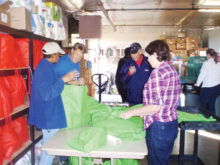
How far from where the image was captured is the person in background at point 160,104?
1.68 meters

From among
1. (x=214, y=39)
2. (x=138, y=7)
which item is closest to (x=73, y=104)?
(x=138, y=7)

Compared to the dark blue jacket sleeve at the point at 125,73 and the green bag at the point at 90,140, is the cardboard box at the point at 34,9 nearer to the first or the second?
the dark blue jacket sleeve at the point at 125,73

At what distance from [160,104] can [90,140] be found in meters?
0.61

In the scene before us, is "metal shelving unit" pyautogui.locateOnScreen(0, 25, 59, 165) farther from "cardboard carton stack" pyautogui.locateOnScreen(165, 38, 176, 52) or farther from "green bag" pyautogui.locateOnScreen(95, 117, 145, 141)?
"cardboard carton stack" pyautogui.locateOnScreen(165, 38, 176, 52)

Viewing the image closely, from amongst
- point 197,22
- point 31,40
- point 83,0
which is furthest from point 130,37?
point 31,40

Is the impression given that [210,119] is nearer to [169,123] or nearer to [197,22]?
[169,123]

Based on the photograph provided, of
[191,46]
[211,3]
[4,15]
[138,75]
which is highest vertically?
[211,3]

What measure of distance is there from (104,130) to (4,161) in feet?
3.79

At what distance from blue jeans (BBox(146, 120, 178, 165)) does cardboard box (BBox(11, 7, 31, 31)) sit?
67.1 inches

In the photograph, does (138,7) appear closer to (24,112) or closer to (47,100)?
(24,112)

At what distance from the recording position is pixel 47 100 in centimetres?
210

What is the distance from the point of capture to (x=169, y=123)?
1776 mm

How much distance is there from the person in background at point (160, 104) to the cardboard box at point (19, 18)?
1.39m

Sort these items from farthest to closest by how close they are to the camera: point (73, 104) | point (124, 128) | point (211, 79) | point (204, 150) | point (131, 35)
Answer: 1. point (131, 35)
2. point (211, 79)
3. point (204, 150)
4. point (73, 104)
5. point (124, 128)
